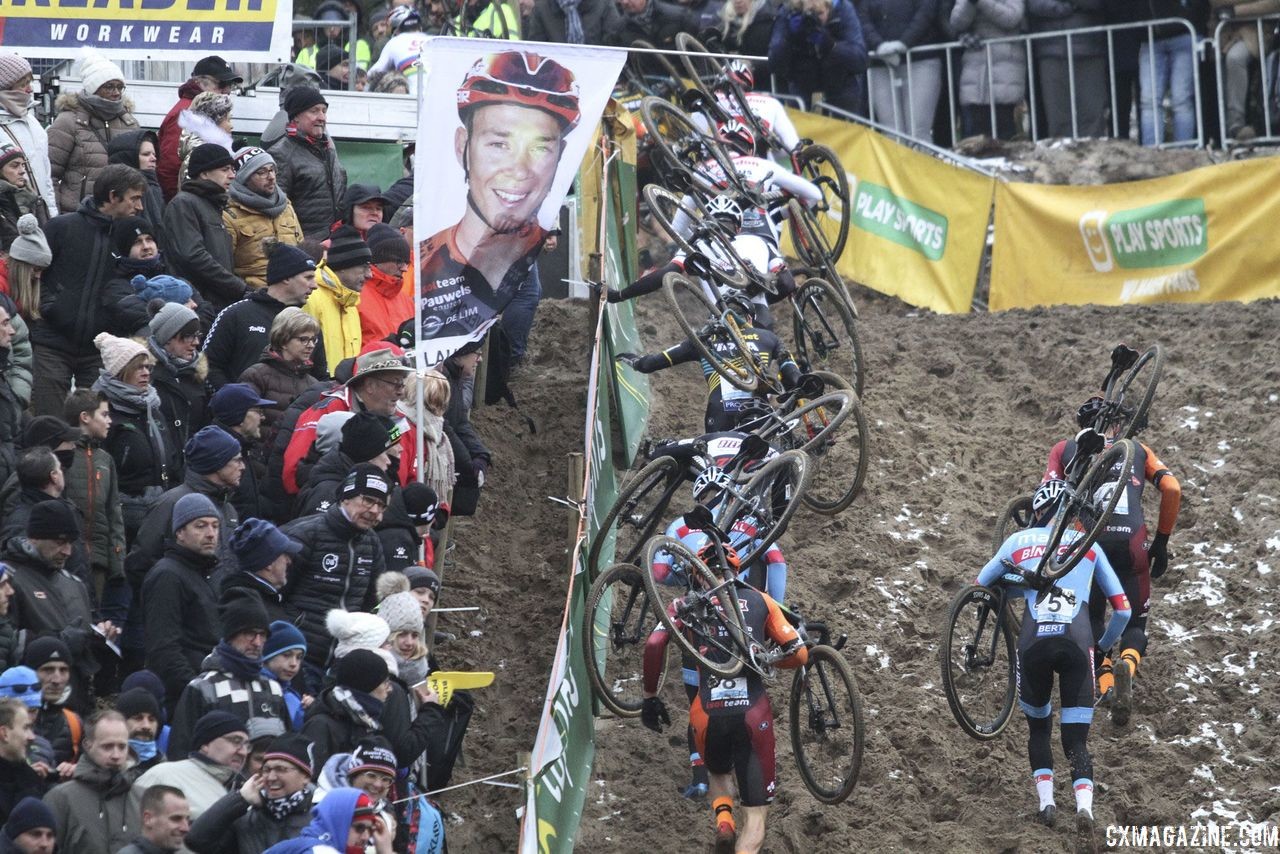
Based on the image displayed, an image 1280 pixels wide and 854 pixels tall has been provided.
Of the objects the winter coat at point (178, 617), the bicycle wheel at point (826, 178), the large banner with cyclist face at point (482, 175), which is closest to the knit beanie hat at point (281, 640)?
the winter coat at point (178, 617)

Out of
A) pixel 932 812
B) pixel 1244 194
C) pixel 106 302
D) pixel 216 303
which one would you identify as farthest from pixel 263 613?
pixel 1244 194

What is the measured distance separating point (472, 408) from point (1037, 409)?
517 cm

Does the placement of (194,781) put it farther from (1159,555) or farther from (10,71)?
(1159,555)

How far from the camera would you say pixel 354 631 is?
375 inches

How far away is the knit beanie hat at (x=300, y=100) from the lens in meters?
14.6

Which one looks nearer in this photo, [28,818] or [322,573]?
[28,818]

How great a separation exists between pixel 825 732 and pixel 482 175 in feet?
12.9

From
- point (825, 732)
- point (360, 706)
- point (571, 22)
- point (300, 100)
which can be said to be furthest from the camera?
point (571, 22)

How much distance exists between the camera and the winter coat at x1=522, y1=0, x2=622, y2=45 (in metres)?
20.7

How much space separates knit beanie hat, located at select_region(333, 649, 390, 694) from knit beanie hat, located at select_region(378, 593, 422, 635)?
667 millimetres

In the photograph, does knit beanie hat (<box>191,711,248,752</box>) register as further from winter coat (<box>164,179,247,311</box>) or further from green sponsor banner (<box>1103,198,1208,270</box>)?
green sponsor banner (<box>1103,198,1208,270</box>)

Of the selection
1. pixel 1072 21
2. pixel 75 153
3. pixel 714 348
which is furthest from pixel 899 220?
pixel 75 153

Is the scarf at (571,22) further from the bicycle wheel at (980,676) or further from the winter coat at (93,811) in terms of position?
the winter coat at (93,811)

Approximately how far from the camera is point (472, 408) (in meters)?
16.5
